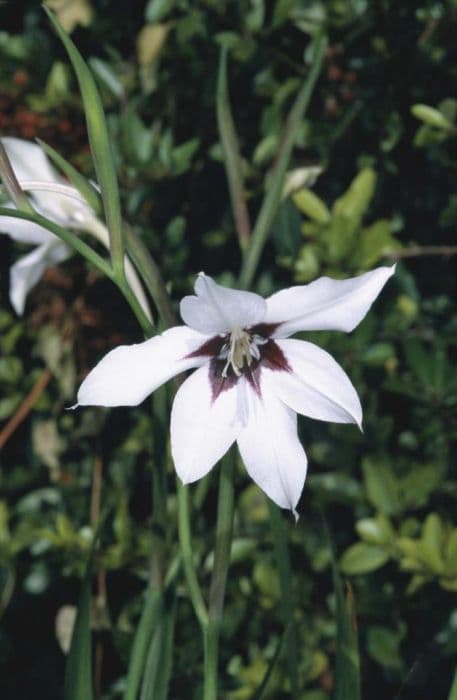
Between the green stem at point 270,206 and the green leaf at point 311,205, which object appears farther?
the green leaf at point 311,205

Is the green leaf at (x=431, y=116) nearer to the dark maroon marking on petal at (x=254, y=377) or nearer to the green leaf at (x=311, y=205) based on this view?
the green leaf at (x=311, y=205)

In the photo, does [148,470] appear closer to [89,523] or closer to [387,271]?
[89,523]

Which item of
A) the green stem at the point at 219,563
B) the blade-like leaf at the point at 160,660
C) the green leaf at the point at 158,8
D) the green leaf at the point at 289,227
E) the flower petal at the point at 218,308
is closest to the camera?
the flower petal at the point at 218,308

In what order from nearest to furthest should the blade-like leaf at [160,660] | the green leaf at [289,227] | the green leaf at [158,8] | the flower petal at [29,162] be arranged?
the blade-like leaf at [160,660] → the flower petal at [29,162] → the green leaf at [289,227] → the green leaf at [158,8]

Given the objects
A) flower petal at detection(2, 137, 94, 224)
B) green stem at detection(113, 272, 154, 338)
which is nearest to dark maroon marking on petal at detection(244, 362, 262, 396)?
green stem at detection(113, 272, 154, 338)

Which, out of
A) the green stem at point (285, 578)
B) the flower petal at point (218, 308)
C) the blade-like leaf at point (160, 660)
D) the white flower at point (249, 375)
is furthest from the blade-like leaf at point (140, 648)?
the flower petal at point (218, 308)

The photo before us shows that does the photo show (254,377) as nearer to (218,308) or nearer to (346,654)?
(218,308)

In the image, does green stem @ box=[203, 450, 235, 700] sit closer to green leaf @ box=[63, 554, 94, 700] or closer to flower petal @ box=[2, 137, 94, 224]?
green leaf @ box=[63, 554, 94, 700]

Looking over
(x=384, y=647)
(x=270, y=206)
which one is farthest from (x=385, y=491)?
(x=270, y=206)
